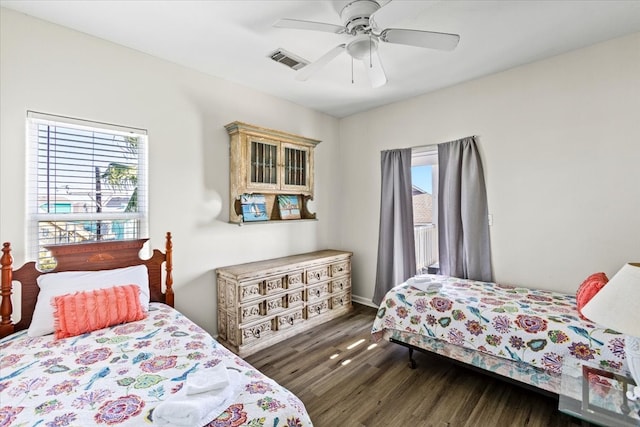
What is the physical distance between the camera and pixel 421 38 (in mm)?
1810

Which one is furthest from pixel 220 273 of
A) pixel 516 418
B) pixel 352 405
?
pixel 516 418

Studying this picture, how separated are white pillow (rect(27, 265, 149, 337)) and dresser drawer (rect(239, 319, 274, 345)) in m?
0.94

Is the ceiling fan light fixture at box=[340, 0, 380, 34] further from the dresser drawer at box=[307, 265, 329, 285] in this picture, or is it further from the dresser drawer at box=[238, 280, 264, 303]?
the dresser drawer at box=[307, 265, 329, 285]

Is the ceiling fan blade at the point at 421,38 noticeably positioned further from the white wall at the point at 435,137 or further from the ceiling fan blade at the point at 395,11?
the white wall at the point at 435,137

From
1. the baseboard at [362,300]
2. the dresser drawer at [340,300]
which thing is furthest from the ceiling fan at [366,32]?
the baseboard at [362,300]

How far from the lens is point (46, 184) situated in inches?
85.6

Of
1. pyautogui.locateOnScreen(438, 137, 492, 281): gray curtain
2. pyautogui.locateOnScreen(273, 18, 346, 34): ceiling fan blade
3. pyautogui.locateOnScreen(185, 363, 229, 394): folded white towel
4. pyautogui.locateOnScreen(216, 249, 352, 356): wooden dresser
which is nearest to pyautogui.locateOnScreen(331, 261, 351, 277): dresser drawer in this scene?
pyautogui.locateOnScreen(216, 249, 352, 356): wooden dresser

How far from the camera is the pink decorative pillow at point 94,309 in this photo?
185 cm

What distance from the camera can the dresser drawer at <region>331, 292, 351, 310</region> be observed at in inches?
146

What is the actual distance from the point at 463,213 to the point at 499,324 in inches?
52.3

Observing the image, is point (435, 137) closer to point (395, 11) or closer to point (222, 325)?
point (395, 11)

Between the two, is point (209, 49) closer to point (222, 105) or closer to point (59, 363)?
point (222, 105)

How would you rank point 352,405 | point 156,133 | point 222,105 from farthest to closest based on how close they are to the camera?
point 222,105, point 156,133, point 352,405

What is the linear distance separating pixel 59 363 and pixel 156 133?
1.87 m
